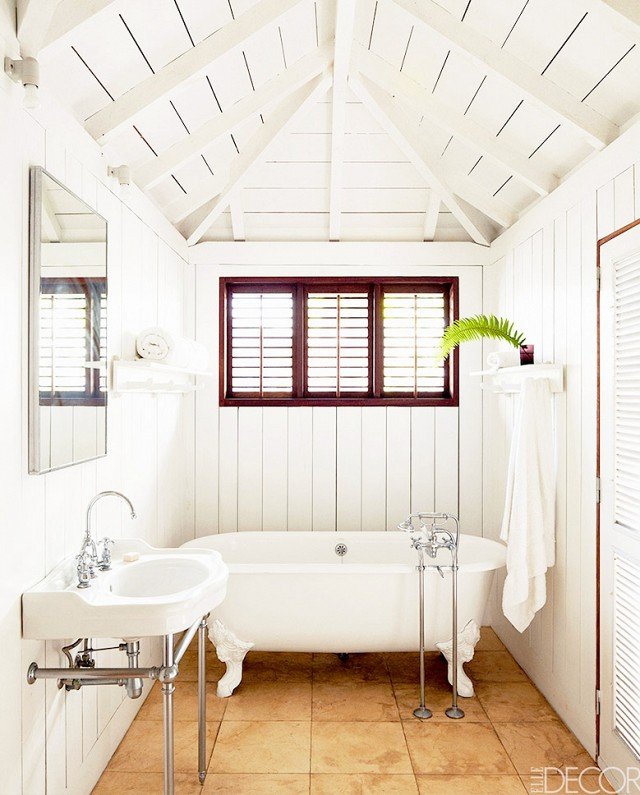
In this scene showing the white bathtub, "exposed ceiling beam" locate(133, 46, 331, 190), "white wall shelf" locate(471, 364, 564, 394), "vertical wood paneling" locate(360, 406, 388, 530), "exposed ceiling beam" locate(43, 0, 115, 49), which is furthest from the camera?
"vertical wood paneling" locate(360, 406, 388, 530)

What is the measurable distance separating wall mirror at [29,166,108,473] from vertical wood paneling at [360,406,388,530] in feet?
6.13

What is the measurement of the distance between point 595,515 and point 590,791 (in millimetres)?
1038

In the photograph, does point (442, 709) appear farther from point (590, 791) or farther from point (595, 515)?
point (595, 515)

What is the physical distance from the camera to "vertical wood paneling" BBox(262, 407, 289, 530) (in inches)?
148

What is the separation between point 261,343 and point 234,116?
1.52m

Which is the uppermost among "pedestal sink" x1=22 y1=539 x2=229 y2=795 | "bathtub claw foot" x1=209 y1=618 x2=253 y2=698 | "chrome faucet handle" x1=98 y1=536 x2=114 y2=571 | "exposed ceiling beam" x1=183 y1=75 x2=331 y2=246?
"exposed ceiling beam" x1=183 y1=75 x2=331 y2=246

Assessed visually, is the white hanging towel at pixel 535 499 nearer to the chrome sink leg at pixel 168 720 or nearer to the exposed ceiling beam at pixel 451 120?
the exposed ceiling beam at pixel 451 120

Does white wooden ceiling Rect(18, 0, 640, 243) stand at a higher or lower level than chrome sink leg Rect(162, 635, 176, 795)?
higher

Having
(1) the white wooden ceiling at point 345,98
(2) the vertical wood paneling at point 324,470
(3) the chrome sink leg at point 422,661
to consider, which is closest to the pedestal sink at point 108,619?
(3) the chrome sink leg at point 422,661

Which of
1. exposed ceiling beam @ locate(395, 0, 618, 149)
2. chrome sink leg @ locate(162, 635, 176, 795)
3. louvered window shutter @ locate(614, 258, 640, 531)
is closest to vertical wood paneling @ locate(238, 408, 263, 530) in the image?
chrome sink leg @ locate(162, 635, 176, 795)

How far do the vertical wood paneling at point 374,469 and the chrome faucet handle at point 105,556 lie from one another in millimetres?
1932

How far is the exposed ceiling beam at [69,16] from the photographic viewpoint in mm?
1719

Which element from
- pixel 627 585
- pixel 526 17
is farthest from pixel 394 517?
pixel 526 17

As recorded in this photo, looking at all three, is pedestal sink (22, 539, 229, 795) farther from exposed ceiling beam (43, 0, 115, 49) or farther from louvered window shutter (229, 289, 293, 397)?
louvered window shutter (229, 289, 293, 397)
